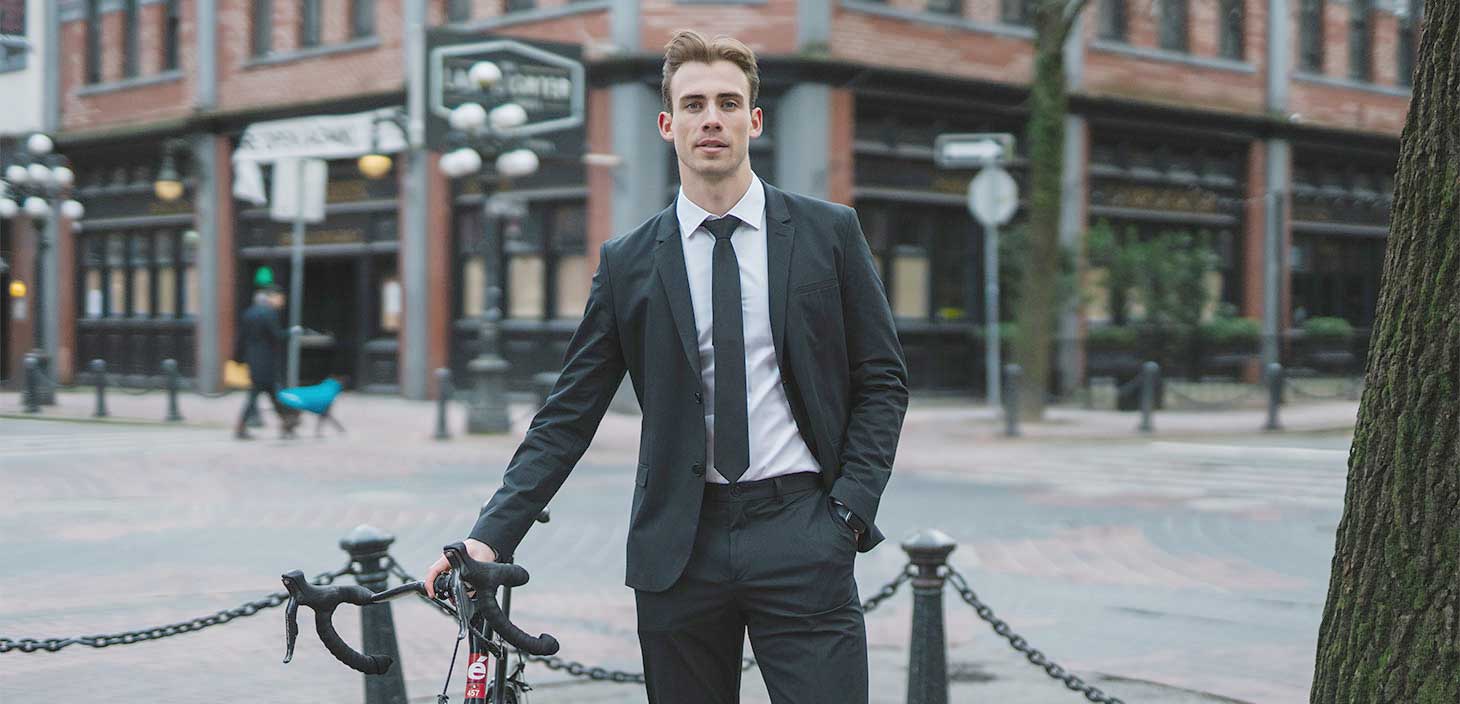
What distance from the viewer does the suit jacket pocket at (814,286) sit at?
3023 mm

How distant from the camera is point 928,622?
16.8 feet

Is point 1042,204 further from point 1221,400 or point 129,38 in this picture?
point 129,38

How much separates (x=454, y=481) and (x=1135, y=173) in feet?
52.9

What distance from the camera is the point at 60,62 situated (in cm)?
1315

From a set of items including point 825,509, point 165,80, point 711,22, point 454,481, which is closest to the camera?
point 825,509

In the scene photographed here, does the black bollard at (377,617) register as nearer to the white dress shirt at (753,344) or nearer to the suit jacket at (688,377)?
the suit jacket at (688,377)

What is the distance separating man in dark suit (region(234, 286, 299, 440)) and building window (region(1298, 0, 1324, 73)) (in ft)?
65.5

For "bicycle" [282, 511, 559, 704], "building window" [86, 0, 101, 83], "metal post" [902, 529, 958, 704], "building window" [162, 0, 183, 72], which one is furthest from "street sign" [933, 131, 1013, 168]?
"building window" [162, 0, 183, 72]

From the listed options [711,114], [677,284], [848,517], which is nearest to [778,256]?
[677,284]

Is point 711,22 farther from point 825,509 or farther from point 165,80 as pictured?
point 825,509

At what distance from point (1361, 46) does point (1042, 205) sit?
14293 mm

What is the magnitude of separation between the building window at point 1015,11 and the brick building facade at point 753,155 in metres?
0.05

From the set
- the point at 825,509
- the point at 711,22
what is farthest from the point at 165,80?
the point at 825,509

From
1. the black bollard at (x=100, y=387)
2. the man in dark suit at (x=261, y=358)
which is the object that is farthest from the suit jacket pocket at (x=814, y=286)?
the man in dark suit at (x=261, y=358)
